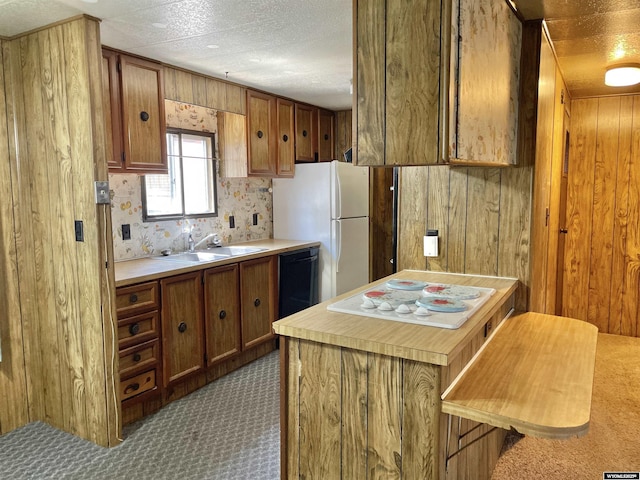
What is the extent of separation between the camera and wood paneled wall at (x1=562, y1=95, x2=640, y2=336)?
4.20 metres

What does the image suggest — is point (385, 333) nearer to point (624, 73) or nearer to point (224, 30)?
point (224, 30)

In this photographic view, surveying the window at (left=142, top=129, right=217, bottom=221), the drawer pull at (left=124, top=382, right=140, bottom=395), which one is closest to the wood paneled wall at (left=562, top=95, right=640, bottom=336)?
the window at (left=142, top=129, right=217, bottom=221)

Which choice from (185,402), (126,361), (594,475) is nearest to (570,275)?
(594,475)

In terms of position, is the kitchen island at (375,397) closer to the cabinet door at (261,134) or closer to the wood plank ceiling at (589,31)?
the wood plank ceiling at (589,31)

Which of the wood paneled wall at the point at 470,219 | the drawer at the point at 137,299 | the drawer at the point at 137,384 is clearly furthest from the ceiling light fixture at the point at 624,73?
the drawer at the point at 137,384

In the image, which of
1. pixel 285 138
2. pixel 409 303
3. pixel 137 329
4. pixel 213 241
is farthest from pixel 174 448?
pixel 285 138

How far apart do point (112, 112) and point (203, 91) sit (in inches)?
33.6

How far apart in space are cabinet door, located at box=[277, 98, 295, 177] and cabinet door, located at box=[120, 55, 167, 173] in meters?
1.31

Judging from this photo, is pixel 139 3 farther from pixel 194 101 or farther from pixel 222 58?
pixel 194 101

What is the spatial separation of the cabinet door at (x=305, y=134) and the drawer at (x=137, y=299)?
2.21 metres

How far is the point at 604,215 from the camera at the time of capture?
4324 mm

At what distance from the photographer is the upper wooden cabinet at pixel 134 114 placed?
286 cm

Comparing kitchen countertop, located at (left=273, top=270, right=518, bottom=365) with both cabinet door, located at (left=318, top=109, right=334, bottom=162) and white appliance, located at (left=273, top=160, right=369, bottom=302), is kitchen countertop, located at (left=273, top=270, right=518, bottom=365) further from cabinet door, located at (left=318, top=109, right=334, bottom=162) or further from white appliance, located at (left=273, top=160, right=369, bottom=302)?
cabinet door, located at (left=318, top=109, right=334, bottom=162)

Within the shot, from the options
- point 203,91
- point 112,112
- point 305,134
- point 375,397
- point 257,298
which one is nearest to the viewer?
point 375,397
